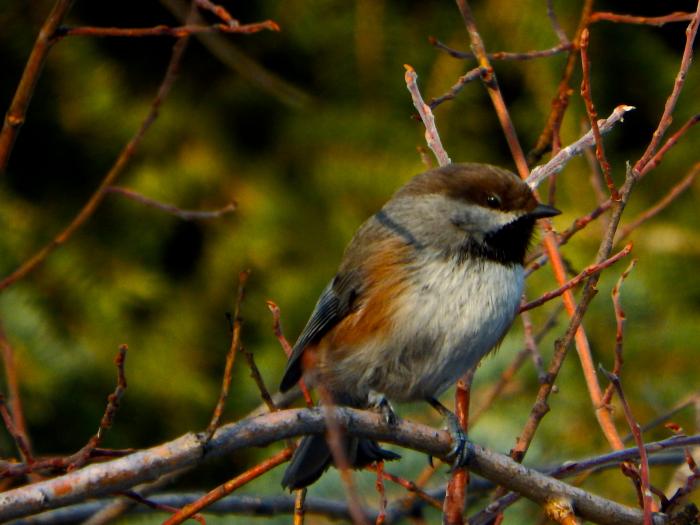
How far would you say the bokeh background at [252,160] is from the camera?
4.96 m

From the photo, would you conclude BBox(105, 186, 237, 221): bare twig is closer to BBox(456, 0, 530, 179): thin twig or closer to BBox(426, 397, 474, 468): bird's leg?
BBox(456, 0, 530, 179): thin twig

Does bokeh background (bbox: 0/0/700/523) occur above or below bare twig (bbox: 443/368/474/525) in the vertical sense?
above

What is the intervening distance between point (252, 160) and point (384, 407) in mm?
2867

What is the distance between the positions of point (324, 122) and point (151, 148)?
857 millimetres

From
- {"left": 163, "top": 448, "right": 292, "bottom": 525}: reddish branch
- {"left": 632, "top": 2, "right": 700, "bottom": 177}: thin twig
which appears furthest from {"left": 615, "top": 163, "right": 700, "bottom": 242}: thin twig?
{"left": 163, "top": 448, "right": 292, "bottom": 525}: reddish branch

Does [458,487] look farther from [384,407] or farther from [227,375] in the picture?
[227,375]

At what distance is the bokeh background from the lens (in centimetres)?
496

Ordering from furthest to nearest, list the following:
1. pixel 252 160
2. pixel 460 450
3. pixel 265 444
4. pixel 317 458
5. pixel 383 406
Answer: pixel 252 160
pixel 317 458
pixel 383 406
pixel 460 450
pixel 265 444

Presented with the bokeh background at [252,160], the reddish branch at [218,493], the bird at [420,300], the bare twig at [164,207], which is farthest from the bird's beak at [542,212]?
the bokeh background at [252,160]

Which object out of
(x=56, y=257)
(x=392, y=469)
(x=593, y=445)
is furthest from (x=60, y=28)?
(x=593, y=445)

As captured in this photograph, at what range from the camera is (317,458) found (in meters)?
3.12

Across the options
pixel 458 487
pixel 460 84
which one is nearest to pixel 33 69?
pixel 460 84

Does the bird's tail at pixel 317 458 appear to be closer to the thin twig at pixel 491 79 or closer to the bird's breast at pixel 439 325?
the bird's breast at pixel 439 325

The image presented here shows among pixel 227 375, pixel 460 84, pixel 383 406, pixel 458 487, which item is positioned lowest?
pixel 458 487
